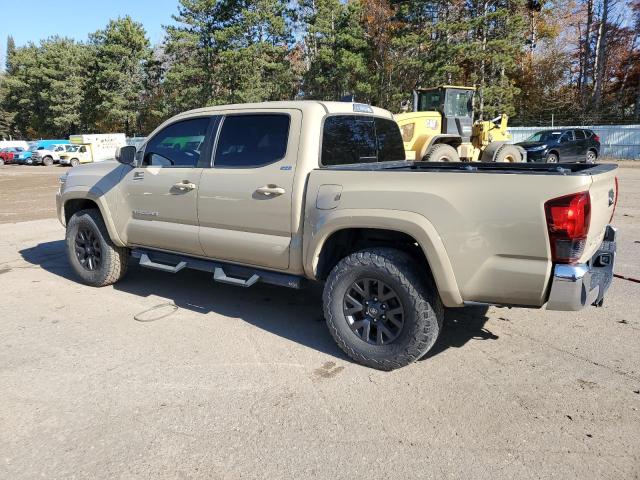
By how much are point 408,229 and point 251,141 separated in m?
1.78

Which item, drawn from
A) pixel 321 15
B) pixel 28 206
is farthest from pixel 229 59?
pixel 28 206

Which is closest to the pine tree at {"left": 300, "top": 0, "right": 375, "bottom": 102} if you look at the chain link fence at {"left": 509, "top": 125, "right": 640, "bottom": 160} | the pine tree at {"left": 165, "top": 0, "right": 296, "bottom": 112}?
the pine tree at {"left": 165, "top": 0, "right": 296, "bottom": 112}

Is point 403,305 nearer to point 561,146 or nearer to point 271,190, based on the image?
point 271,190

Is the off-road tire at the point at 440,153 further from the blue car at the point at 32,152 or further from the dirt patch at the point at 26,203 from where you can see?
the blue car at the point at 32,152

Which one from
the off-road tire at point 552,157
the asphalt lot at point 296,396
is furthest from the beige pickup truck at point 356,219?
the off-road tire at point 552,157

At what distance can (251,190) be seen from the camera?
14.2 ft

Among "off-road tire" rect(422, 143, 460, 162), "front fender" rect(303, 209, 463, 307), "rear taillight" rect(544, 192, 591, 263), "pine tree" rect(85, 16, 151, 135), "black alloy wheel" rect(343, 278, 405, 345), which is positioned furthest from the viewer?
"pine tree" rect(85, 16, 151, 135)

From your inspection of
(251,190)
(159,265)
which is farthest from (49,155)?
(251,190)

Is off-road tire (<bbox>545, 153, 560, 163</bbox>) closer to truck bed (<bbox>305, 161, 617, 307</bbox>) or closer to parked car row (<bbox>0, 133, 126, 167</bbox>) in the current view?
truck bed (<bbox>305, 161, 617, 307</bbox>)

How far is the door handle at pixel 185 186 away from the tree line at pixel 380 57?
1063 inches

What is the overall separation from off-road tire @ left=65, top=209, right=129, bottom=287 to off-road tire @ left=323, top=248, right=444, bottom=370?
9.88 ft

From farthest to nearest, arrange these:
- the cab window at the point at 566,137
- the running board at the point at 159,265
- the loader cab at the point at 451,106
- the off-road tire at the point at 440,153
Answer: the cab window at the point at 566,137, the loader cab at the point at 451,106, the off-road tire at the point at 440,153, the running board at the point at 159,265

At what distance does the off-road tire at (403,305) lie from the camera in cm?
357

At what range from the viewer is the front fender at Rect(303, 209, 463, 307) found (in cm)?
341
